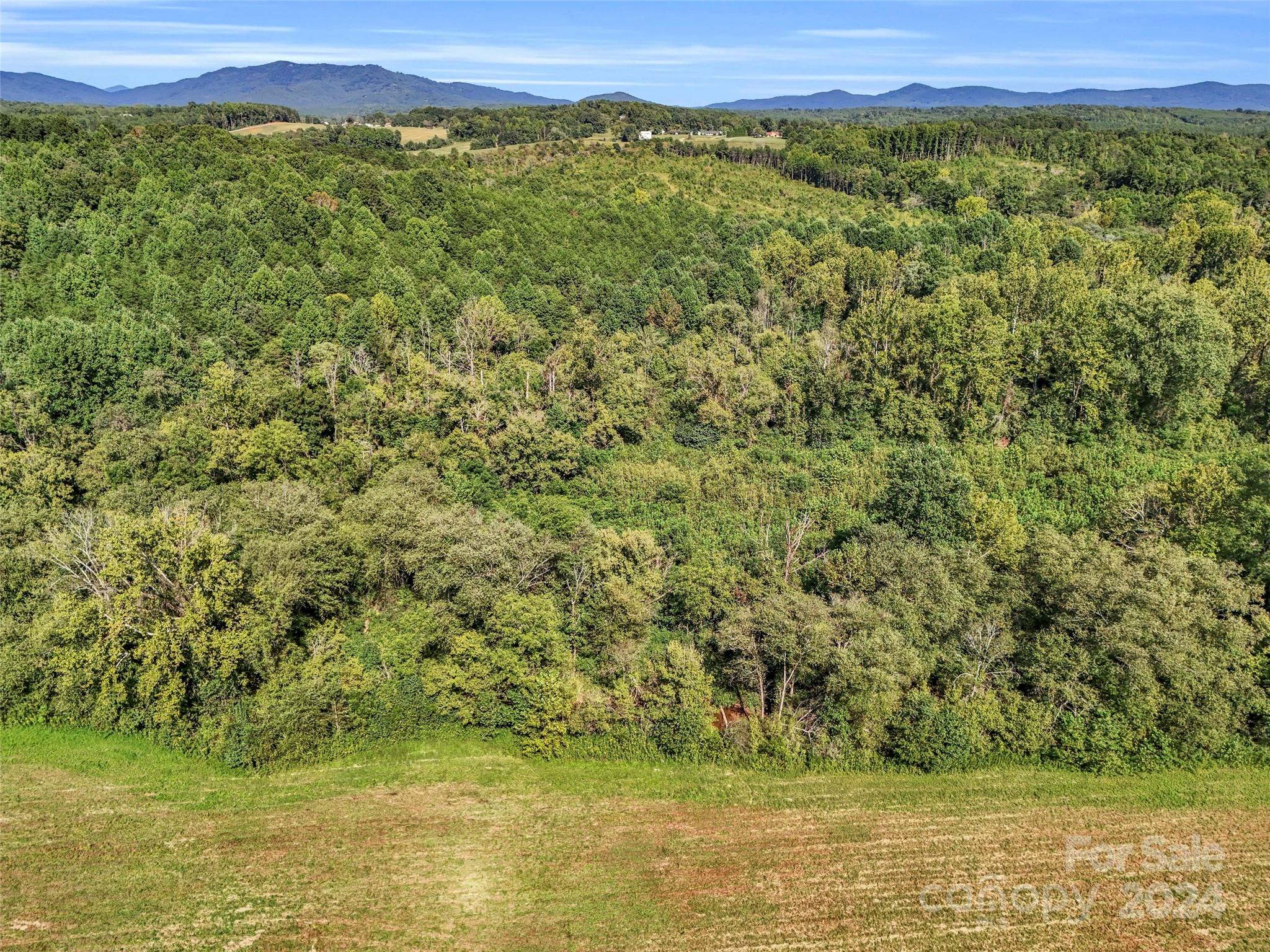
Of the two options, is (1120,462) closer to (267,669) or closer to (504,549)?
(504,549)

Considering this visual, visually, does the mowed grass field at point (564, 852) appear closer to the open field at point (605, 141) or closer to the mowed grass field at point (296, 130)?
the open field at point (605, 141)

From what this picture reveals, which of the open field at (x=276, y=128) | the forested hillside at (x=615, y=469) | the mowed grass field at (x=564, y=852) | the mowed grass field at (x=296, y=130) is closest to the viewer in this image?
the mowed grass field at (x=564, y=852)

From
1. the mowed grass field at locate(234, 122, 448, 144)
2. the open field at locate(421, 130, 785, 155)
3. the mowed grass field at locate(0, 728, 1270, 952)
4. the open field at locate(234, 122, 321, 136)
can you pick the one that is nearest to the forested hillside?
the mowed grass field at locate(0, 728, 1270, 952)

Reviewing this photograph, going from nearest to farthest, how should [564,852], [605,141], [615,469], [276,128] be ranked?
[564,852] → [615,469] → [605,141] → [276,128]

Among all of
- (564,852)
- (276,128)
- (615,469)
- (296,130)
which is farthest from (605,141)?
(564,852)

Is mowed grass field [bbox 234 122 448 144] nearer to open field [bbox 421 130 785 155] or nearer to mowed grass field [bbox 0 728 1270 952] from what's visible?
open field [bbox 421 130 785 155]

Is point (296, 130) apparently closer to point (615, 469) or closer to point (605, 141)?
point (605, 141)

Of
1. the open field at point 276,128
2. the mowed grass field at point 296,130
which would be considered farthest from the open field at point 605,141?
the open field at point 276,128
